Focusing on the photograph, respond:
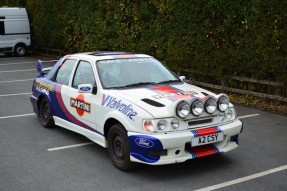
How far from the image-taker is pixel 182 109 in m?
5.39

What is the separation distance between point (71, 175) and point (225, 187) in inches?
79.2

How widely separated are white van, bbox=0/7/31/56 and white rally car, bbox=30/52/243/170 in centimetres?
1728

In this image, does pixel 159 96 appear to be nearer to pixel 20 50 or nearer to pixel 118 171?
pixel 118 171

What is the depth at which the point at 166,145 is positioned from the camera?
5.18 metres

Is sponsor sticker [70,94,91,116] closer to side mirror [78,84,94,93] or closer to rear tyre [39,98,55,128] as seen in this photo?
side mirror [78,84,94,93]

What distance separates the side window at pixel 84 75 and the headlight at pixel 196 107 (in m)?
1.79

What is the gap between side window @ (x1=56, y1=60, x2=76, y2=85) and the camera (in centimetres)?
734

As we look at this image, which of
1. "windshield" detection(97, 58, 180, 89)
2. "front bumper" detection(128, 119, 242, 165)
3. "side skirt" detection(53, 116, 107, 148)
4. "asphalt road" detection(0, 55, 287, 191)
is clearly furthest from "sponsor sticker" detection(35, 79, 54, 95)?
"front bumper" detection(128, 119, 242, 165)

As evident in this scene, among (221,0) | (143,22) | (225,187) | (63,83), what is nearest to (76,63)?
(63,83)

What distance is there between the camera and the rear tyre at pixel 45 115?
7.94 meters

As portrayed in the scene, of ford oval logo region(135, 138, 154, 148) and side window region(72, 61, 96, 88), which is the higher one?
side window region(72, 61, 96, 88)

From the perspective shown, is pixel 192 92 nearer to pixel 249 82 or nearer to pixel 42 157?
pixel 42 157

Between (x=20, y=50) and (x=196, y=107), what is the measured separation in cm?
2062

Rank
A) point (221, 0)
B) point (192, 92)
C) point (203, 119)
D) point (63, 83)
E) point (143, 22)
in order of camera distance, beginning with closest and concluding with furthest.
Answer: point (203, 119) < point (192, 92) < point (63, 83) < point (221, 0) < point (143, 22)
